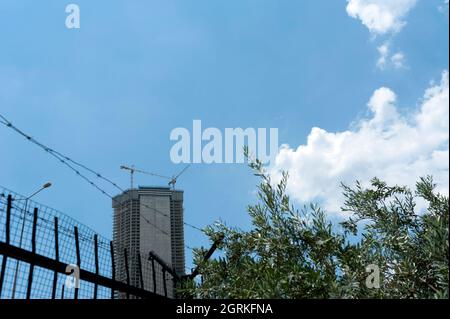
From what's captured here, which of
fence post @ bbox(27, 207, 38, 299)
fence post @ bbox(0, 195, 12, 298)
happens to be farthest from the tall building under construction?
fence post @ bbox(0, 195, 12, 298)

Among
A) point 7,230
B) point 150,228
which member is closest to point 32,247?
point 7,230

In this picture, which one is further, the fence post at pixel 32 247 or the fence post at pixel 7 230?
the fence post at pixel 32 247

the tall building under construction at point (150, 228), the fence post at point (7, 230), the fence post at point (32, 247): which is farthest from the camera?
the tall building under construction at point (150, 228)

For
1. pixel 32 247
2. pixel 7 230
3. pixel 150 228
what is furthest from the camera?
pixel 150 228

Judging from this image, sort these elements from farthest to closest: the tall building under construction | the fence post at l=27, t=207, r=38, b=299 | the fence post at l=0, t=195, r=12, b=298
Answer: the tall building under construction, the fence post at l=27, t=207, r=38, b=299, the fence post at l=0, t=195, r=12, b=298

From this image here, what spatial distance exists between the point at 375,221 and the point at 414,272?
1241 mm

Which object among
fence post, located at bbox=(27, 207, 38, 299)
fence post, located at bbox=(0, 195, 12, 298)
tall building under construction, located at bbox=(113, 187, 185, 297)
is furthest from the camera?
tall building under construction, located at bbox=(113, 187, 185, 297)

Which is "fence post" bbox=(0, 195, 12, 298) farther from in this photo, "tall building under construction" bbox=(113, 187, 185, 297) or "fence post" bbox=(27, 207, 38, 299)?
"tall building under construction" bbox=(113, 187, 185, 297)

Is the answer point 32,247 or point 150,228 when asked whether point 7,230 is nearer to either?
point 32,247

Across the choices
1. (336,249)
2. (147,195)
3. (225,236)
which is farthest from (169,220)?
(336,249)

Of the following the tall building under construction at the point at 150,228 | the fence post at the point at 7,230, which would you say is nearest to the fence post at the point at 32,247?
the fence post at the point at 7,230

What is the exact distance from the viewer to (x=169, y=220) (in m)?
17.5

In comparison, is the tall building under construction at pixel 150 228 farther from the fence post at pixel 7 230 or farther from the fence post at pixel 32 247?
the fence post at pixel 7 230
